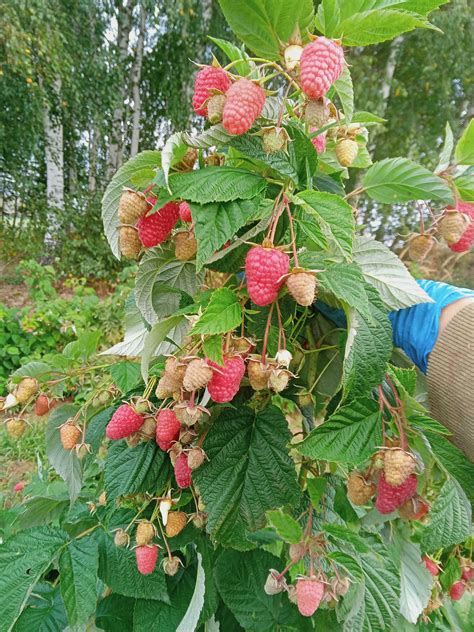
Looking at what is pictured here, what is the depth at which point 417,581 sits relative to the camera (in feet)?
2.01

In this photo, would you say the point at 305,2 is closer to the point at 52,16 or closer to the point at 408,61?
the point at 52,16

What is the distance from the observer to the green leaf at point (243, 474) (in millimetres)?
501

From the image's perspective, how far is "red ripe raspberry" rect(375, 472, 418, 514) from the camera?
1.56 feet

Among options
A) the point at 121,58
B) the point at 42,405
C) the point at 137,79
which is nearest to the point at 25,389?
the point at 42,405

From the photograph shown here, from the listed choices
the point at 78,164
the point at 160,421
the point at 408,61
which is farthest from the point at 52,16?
the point at 160,421

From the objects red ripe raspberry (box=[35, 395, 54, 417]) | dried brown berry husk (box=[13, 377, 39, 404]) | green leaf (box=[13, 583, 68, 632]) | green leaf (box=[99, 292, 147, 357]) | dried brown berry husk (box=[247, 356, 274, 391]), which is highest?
dried brown berry husk (box=[247, 356, 274, 391])

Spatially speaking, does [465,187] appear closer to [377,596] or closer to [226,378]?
[226,378]

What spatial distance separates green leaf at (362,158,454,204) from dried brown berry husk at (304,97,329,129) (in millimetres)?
121

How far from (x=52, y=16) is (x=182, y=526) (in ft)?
13.2

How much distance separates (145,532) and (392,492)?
29 cm

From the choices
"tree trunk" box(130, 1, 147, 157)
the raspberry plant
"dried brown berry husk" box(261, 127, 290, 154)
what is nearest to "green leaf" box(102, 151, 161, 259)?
the raspberry plant

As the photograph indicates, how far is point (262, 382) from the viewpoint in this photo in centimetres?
43

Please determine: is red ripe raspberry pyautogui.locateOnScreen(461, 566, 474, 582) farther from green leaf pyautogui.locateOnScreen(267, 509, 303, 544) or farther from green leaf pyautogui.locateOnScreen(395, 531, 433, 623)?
green leaf pyautogui.locateOnScreen(267, 509, 303, 544)

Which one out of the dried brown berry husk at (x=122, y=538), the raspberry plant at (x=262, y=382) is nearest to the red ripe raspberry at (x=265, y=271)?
the raspberry plant at (x=262, y=382)
